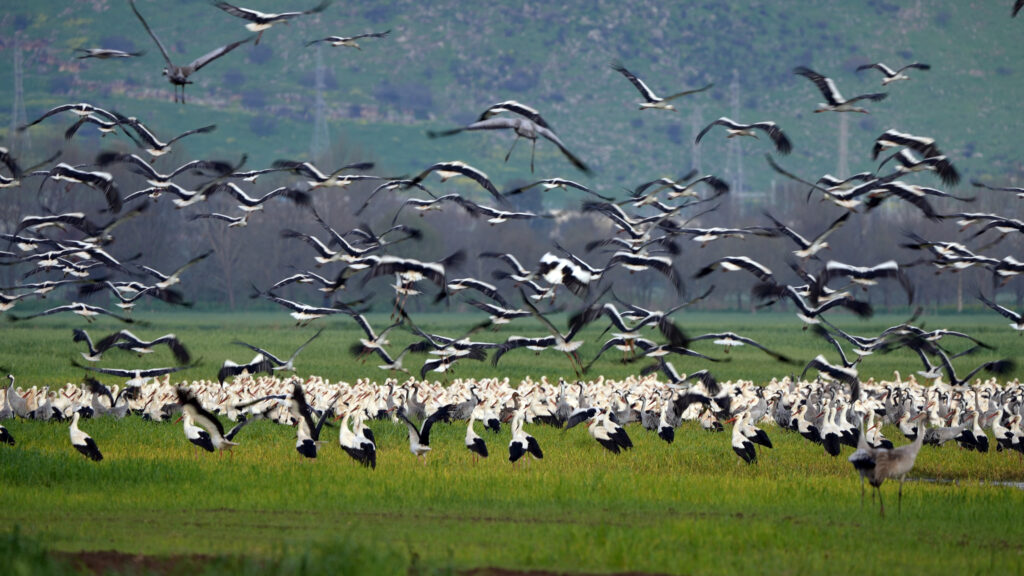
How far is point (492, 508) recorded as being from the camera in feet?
53.9

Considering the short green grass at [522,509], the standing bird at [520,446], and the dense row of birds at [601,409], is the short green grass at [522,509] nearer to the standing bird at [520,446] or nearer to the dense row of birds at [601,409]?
the standing bird at [520,446]

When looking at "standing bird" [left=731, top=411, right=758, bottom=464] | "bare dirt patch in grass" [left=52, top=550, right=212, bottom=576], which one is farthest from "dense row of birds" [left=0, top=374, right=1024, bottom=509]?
"bare dirt patch in grass" [left=52, top=550, right=212, bottom=576]

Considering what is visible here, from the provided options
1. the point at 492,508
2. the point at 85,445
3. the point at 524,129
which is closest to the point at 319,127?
the point at 85,445

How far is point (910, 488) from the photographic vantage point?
61.6 feet

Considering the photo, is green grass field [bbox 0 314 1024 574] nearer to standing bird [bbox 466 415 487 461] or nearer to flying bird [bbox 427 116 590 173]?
standing bird [bbox 466 415 487 461]

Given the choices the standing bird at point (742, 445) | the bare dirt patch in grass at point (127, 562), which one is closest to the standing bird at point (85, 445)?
the bare dirt patch in grass at point (127, 562)

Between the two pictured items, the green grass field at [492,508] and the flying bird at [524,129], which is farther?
the flying bird at [524,129]

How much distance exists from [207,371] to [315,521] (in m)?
26.4

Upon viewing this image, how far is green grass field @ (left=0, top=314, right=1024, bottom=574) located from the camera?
42.5 feet

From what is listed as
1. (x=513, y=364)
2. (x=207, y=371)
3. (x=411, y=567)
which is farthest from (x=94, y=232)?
(x=513, y=364)

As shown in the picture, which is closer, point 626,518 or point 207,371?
point 626,518

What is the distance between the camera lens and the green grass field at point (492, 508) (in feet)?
42.5

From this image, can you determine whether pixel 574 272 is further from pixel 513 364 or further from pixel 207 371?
pixel 513 364

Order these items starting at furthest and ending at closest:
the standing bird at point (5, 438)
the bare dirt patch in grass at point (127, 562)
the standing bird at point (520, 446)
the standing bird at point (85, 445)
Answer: the standing bird at point (5, 438) → the standing bird at point (520, 446) → the standing bird at point (85, 445) → the bare dirt patch in grass at point (127, 562)
